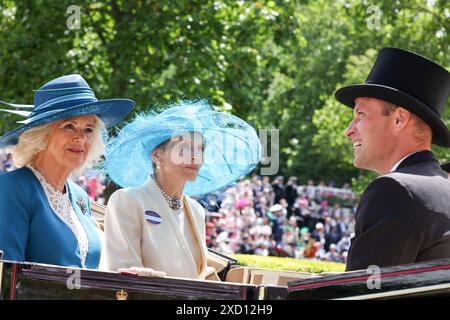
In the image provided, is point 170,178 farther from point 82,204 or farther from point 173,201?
point 82,204

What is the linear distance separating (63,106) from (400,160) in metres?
1.67

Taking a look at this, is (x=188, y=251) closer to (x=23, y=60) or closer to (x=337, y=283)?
(x=337, y=283)

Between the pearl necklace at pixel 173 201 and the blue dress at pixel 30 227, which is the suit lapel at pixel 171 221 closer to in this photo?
the pearl necklace at pixel 173 201

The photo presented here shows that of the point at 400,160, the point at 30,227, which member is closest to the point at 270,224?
the point at 30,227

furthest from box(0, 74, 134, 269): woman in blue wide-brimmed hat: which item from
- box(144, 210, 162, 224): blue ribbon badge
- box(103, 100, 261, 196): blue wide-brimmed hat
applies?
box(144, 210, 162, 224): blue ribbon badge

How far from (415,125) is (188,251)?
50.6 inches

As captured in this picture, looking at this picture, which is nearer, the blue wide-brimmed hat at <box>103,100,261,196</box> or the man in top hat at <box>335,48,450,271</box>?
the man in top hat at <box>335,48,450,271</box>

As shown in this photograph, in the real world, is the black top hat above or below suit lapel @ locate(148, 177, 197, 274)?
above

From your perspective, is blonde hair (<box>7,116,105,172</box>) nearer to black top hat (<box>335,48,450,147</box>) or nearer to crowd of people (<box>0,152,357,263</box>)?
black top hat (<box>335,48,450,147</box>)

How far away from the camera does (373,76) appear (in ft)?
11.9

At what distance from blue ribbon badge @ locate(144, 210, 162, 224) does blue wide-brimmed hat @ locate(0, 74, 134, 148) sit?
1.98ft

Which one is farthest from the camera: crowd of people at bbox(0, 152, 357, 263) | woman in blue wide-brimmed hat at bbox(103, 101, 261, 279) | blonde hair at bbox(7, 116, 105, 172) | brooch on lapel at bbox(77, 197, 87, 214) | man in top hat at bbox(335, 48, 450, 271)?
crowd of people at bbox(0, 152, 357, 263)

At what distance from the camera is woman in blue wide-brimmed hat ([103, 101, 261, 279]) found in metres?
3.84

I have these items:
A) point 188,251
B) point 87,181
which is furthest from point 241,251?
point 188,251
